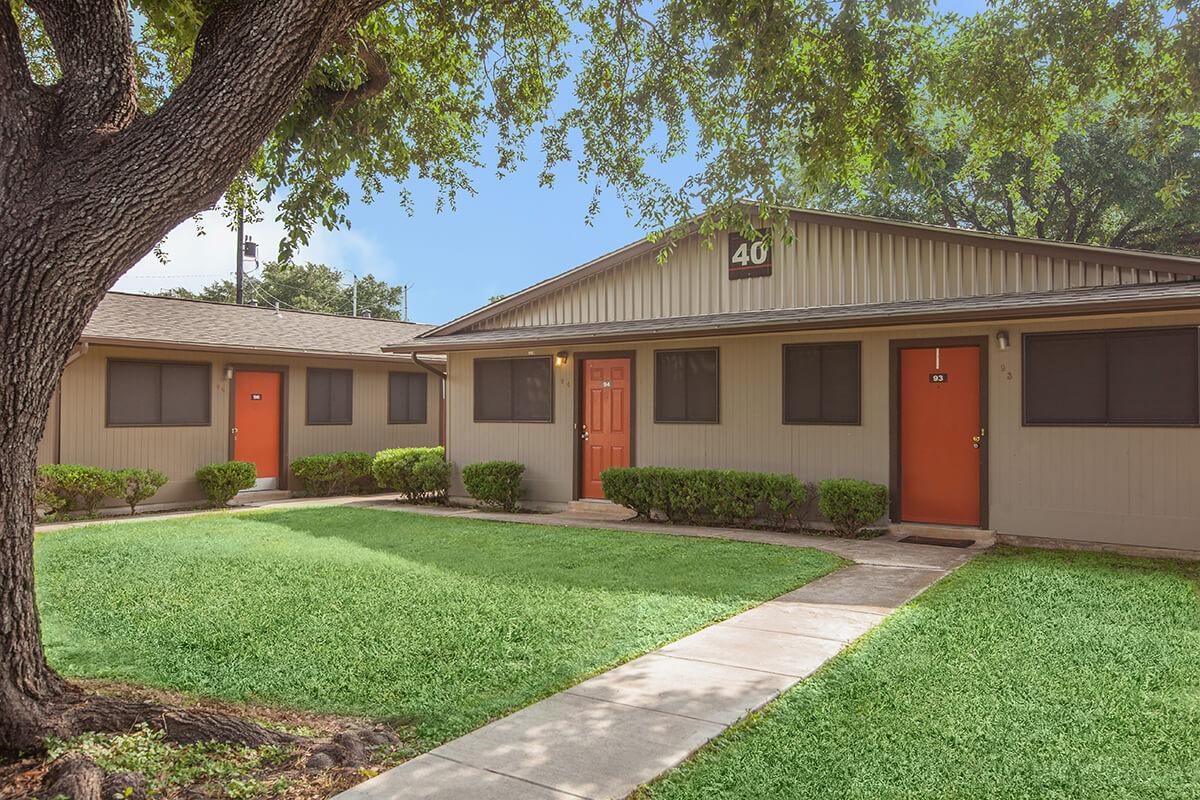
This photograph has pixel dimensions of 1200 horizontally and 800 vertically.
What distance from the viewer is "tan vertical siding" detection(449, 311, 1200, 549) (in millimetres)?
7867

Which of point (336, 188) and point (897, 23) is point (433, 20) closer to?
point (336, 188)

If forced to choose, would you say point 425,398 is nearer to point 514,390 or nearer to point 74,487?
point 514,390

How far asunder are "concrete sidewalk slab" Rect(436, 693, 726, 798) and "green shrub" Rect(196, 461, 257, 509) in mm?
10461

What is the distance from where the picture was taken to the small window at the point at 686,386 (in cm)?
1082

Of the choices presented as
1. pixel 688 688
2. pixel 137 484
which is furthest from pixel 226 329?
pixel 688 688

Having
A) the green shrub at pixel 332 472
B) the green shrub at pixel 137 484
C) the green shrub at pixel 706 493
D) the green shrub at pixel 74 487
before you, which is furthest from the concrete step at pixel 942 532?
the green shrub at pixel 74 487

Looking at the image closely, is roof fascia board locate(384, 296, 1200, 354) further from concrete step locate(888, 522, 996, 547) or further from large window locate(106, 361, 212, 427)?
large window locate(106, 361, 212, 427)

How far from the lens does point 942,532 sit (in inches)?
355

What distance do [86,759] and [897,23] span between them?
26.0ft

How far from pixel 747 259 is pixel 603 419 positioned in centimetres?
311

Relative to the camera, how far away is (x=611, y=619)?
215 inches

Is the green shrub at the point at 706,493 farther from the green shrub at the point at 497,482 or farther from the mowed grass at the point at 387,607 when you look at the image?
the green shrub at the point at 497,482

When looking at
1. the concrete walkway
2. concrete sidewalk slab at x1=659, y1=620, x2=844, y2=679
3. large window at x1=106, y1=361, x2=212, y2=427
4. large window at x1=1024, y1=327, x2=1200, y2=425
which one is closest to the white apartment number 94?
large window at x1=1024, y1=327, x2=1200, y2=425

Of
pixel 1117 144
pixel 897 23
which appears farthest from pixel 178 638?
pixel 1117 144
